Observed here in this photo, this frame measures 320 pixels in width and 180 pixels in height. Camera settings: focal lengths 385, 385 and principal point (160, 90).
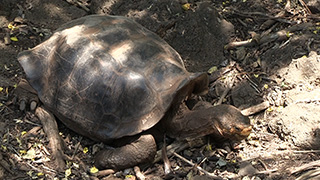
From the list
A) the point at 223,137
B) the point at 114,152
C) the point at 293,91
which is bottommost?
the point at 114,152

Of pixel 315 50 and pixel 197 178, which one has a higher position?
pixel 315 50

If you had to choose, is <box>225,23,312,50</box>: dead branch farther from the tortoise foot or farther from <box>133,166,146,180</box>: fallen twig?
the tortoise foot

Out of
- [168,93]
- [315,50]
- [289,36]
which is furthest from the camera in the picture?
[289,36]

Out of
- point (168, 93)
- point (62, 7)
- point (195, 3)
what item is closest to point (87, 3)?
point (62, 7)

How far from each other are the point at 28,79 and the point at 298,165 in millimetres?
3957

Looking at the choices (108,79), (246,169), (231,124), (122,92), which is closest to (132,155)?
(122,92)

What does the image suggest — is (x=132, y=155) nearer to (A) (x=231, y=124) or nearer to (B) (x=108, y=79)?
(B) (x=108, y=79)

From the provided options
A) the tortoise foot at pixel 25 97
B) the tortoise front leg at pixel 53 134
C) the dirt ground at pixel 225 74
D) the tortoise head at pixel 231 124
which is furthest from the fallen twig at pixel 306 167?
the tortoise foot at pixel 25 97

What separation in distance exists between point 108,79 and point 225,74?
2.07m

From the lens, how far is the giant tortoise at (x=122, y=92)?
5.11 metres

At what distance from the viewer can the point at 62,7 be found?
7406 millimetres

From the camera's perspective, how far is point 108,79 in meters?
5.23

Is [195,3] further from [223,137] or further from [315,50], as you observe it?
[223,137]

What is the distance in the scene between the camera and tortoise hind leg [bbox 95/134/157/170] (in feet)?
16.8
